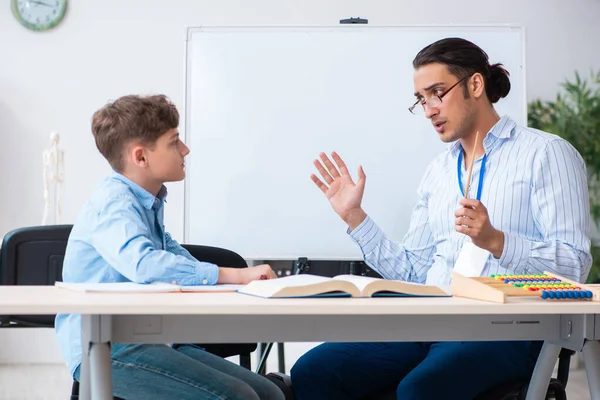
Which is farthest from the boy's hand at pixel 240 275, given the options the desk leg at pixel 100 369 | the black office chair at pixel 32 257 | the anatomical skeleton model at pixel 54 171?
the anatomical skeleton model at pixel 54 171

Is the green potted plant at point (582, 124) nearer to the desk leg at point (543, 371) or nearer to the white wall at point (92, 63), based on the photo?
the white wall at point (92, 63)

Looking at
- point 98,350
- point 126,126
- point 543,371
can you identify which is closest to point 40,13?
point 126,126

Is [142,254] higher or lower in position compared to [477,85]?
lower

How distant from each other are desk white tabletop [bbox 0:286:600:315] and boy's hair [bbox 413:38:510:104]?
2.85 feet

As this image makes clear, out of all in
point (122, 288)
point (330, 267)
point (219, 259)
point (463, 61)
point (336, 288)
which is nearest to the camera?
point (336, 288)

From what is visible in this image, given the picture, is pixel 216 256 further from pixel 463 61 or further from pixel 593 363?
pixel 593 363

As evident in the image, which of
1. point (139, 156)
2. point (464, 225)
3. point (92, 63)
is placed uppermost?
point (92, 63)

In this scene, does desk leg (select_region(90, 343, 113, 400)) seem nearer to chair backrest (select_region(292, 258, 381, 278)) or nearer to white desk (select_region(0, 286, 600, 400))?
white desk (select_region(0, 286, 600, 400))

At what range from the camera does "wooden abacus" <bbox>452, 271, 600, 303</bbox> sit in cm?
130

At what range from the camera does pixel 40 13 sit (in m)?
4.36

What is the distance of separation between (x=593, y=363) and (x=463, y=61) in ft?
2.99

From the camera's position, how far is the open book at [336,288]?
128 cm

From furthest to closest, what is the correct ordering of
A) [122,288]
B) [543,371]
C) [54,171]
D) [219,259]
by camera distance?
[54,171] < [219,259] < [543,371] < [122,288]

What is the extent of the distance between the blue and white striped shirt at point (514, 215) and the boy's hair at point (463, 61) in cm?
13
